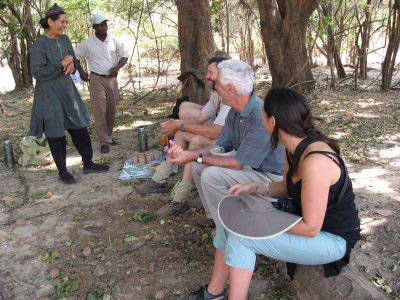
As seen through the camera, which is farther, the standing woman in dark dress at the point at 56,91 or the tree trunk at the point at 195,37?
the tree trunk at the point at 195,37

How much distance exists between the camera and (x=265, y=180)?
7.97 ft

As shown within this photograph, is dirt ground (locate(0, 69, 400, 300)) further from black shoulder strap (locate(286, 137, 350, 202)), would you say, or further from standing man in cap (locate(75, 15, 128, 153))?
black shoulder strap (locate(286, 137, 350, 202))

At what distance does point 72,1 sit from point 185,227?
9.90 meters

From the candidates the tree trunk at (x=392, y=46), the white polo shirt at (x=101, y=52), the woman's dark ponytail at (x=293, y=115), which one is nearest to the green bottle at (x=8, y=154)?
the white polo shirt at (x=101, y=52)

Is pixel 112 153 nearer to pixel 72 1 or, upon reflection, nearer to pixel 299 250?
pixel 299 250

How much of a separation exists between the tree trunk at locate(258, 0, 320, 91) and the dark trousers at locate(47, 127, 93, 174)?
12.9 feet

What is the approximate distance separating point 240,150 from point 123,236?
1.25 metres

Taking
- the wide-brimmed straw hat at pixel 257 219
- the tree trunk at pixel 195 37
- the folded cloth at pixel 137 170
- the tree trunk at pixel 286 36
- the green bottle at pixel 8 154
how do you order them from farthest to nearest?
1. the tree trunk at pixel 286 36
2. the tree trunk at pixel 195 37
3. the green bottle at pixel 8 154
4. the folded cloth at pixel 137 170
5. the wide-brimmed straw hat at pixel 257 219

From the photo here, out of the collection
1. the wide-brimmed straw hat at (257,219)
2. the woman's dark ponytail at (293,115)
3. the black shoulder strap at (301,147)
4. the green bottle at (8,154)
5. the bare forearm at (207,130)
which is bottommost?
the green bottle at (8,154)

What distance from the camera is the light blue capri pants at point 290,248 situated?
1.71 metres

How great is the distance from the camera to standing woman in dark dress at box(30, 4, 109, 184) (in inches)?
140

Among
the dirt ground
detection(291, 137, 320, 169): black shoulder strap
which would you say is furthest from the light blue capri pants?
the dirt ground

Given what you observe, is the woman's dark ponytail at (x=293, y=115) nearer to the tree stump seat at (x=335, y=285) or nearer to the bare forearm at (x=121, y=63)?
the tree stump seat at (x=335, y=285)

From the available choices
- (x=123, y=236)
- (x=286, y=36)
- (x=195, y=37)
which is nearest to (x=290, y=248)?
(x=123, y=236)
